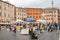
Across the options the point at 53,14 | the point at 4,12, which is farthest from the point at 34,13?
the point at 4,12

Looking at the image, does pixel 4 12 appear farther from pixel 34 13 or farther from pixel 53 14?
pixel 34 13

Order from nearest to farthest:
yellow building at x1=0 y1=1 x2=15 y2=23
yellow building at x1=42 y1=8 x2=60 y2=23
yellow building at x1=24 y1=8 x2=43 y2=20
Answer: yellow building at x1=0 y1=1 x2=15 y2=23 → yellow building at x1=42 y1=8 x2=60 y2=23 → yellow building at x1=24 y1=8 x2=43 y2=20

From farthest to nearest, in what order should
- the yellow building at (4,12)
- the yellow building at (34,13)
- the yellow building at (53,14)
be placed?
the yellow building at (34,13)
the yellow building at (53,14)
the yellow building at (4,12)

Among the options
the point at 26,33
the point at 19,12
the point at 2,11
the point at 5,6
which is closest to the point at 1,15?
the point at 2,11

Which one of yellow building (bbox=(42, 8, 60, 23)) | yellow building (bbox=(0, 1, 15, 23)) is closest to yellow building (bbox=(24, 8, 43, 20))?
yellow building (bbox=(42, 8, 60, 23))

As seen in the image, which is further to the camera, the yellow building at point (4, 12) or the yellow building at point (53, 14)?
the yellow building at point (53, 14)

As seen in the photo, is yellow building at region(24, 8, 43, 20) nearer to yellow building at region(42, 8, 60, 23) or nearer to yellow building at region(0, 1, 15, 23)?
yellow building at region(42, 8, 60, 23)

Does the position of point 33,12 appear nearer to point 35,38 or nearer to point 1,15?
point 1,15

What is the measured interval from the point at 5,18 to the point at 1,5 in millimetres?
6561

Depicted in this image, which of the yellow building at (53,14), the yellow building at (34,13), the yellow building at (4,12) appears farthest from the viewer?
the yellow building at (34,13)

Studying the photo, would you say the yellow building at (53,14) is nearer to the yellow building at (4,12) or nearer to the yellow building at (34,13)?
the yellow building at (34,13)

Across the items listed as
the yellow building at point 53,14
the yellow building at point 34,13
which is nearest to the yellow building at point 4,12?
the yellow building at point 53,14

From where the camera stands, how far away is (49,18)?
500ft

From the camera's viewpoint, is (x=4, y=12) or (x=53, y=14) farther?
(x=53, y=14)
